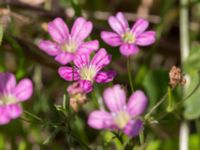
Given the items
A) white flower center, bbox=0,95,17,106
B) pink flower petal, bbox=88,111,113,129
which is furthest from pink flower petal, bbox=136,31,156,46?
white flower center, bbox=0,95,17,106

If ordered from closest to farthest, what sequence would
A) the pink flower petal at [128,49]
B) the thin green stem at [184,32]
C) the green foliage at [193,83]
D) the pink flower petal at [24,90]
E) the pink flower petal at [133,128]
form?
the pink flower petal at [133,128], the pink flower petal at [24,90], the pink flower petal at [128,49], the green foliage at [193,83], the thin green stem at [184,32]

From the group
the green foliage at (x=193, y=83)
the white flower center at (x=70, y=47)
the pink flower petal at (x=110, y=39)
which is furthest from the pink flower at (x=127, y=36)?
the green foliage at (x=193, y=83)

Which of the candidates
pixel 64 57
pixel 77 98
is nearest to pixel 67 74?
pixel 64 57

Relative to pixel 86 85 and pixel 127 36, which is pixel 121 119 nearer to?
pixel 86 85

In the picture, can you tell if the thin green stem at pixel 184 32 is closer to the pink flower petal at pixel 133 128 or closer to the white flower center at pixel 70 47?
the white flower center at pixel 70 47

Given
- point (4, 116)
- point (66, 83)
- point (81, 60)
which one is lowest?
point (66, 83)

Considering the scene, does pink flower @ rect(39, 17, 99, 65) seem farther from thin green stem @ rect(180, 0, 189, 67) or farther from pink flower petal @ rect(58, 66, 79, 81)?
thin green stem @ rect(180, 0, 189, 67)
